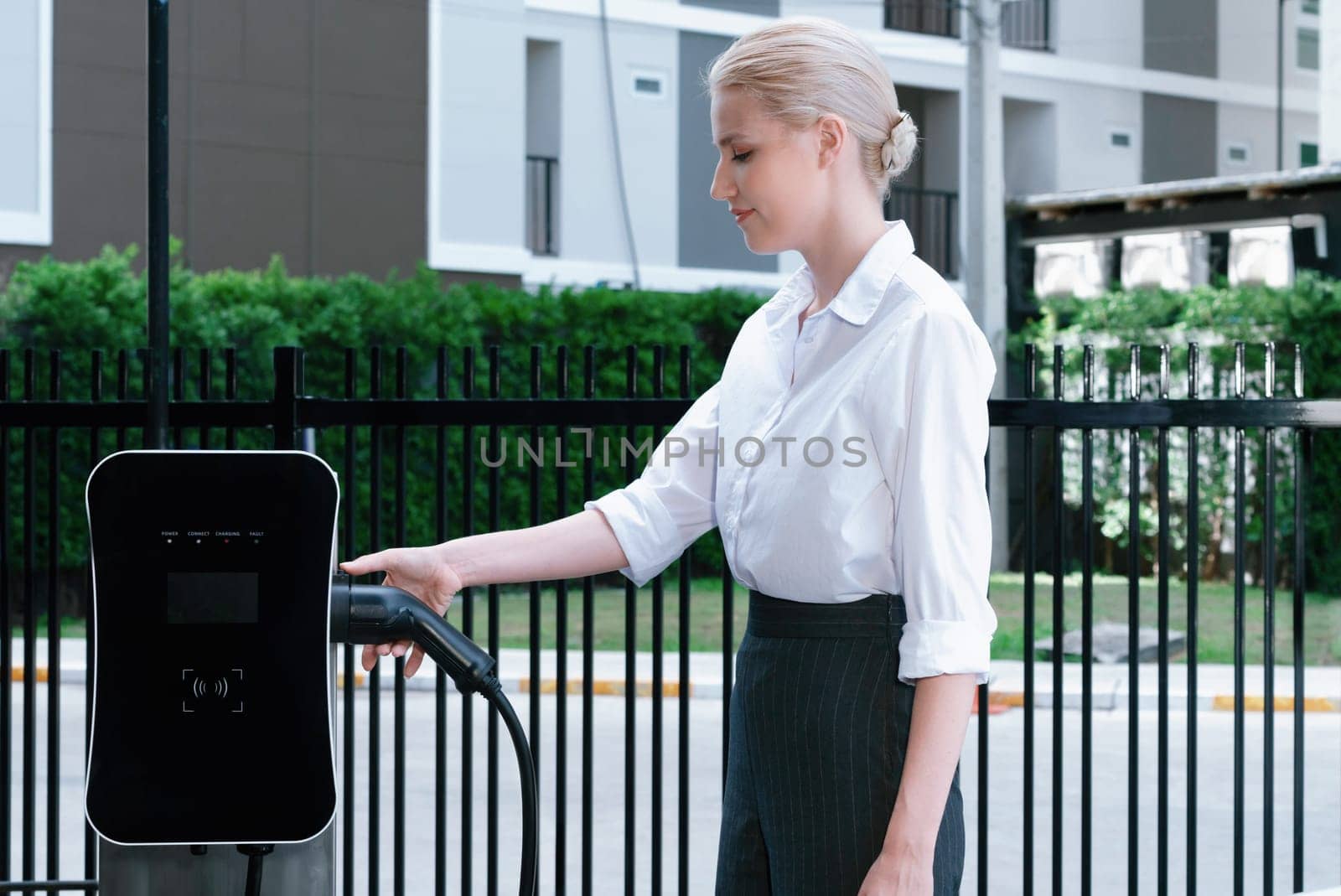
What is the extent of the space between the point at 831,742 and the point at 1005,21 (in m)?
21.4

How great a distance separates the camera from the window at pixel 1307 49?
22859 mm

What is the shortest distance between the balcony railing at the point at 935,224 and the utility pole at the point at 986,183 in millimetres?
6705

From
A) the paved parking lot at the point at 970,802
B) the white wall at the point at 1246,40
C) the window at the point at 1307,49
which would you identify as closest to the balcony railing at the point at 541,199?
the paved parking lot at the point at 970,802

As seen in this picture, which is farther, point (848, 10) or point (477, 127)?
point (848, 10)

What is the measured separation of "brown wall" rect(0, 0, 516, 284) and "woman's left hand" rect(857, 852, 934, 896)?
41.7 ft

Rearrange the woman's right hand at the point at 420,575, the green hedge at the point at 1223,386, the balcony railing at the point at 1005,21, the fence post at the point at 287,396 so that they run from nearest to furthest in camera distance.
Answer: the woman's right hand at the point at 420,575 < the fence post at the point at 287,396 < the green hedge at the point at 1223,386 < the balcony railing at the point at 1005,21

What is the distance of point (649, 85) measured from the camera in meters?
17.9

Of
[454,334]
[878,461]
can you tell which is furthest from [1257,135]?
[878,461]

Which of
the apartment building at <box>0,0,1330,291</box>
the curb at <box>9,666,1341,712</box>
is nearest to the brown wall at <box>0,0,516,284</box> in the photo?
the apartment building at <box>0,0,1330,291</box>

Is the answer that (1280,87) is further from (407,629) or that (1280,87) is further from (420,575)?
(407,629)

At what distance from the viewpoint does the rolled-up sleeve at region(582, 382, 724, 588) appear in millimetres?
2033

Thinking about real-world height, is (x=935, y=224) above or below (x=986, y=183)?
above

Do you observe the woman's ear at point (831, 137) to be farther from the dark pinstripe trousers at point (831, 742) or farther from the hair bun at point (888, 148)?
the dark pinstripe trousers at point (831, 742)

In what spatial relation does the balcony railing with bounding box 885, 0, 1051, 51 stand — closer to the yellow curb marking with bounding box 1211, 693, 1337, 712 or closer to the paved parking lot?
the yellow curb marking with bounding box 1211, 693, 1337, 712
